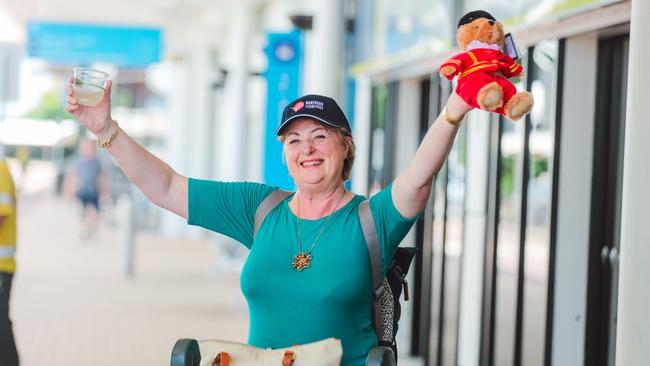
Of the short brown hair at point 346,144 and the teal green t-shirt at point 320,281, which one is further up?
the short brown hair at point 346,144

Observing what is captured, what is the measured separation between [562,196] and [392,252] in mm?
2335

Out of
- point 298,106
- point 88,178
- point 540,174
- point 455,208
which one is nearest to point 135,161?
point 298,106

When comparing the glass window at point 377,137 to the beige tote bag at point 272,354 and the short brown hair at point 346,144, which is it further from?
the beige tote bag at point 272,354

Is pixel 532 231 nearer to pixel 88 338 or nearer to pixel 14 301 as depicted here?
pixel 88 338

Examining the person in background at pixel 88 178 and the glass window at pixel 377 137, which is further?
the person in background at pixel 88 178

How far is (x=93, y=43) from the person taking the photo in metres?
17.9

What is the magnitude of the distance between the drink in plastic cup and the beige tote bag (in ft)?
2.48

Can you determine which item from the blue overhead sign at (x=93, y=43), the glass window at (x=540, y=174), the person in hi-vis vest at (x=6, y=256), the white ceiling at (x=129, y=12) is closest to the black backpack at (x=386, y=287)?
the person in hi-vis vest at (x=6, y=256)

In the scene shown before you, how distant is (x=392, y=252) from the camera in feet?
8.63

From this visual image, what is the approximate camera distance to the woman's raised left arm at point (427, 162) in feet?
7.55

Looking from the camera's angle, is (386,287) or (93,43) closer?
(386,287)

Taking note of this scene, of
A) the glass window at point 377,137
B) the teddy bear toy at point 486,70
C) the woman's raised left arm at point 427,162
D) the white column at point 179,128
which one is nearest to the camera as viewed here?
the teddy bear toy at point 486,70

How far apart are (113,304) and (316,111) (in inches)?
310

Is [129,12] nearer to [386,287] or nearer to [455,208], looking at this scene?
[455,208]
